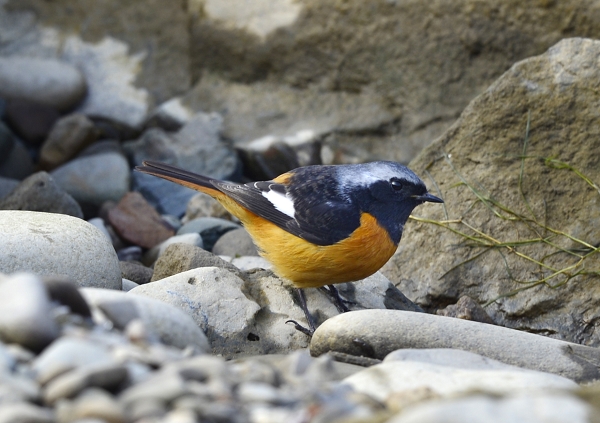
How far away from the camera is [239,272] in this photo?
211 inches

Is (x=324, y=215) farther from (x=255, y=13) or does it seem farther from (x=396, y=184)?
(x=255, y=13)

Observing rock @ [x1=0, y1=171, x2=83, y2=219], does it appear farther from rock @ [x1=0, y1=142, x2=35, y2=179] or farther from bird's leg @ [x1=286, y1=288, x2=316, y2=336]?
bird's leg @ [x1=286, y1=288, x2=316, y2=336]

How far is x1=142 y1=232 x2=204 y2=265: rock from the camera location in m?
6.59

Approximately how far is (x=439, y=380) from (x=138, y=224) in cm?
450

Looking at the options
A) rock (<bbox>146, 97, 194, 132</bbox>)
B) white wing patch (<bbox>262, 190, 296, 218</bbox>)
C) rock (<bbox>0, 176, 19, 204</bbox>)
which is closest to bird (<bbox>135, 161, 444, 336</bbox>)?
white wing patch (<bbox>262, 190, 296, 218</bbox>)

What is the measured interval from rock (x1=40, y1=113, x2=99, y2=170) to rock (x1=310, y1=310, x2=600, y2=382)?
16.2 feet

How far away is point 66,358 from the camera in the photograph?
9.46 ft

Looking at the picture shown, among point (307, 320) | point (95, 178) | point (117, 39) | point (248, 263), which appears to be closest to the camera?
point (307, 320)

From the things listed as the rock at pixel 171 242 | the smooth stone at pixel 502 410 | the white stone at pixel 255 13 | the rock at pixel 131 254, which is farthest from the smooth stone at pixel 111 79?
the smooth stone at pixel 502 410

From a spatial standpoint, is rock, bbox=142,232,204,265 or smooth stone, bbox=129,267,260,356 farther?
rock, bbox=142,232,204,265

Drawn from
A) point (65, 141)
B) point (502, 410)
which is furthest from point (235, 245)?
point (502, 410)

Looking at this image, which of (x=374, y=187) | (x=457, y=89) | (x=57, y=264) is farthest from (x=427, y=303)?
(x=457, y=89)

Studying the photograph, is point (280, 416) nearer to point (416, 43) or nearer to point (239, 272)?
point (239, 272)

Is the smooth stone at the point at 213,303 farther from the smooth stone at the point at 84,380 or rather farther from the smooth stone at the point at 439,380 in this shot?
the smooth stone at the point at 84,380
